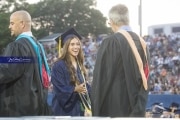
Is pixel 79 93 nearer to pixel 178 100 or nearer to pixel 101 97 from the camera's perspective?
pixel 101 97

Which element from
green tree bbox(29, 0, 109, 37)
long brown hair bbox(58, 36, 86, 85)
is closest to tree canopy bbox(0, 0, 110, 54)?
green tree bbox(29, 0, 109, 37)

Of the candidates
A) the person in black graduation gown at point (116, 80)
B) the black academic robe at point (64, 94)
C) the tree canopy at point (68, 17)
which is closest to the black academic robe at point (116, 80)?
the person in black graduation gown at point (116, 80)

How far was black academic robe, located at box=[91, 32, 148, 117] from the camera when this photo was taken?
4.02 metres

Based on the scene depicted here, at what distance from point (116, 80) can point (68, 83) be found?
111 cm

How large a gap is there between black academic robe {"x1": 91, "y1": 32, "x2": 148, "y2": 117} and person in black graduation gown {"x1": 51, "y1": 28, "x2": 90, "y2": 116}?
3.14 feet

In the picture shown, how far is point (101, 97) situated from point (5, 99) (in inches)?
42.6

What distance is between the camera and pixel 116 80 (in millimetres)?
4074

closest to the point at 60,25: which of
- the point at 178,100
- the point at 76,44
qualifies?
the point at 178,100

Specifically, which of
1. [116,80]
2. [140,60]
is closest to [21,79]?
[116,80]

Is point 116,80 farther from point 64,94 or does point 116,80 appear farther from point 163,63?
point 163,63

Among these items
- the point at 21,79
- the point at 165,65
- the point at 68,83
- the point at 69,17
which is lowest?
the point at 165,65

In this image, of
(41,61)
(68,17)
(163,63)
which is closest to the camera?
(41,61)

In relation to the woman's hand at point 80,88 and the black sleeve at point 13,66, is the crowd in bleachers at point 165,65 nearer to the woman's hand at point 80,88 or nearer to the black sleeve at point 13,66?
the woman's hand at point 80,88

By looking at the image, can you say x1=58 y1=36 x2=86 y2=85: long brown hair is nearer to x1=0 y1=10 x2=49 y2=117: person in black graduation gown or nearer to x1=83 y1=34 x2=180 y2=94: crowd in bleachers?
x1=0 y1=10 x2=49 y2=117: person in black graduation gown
